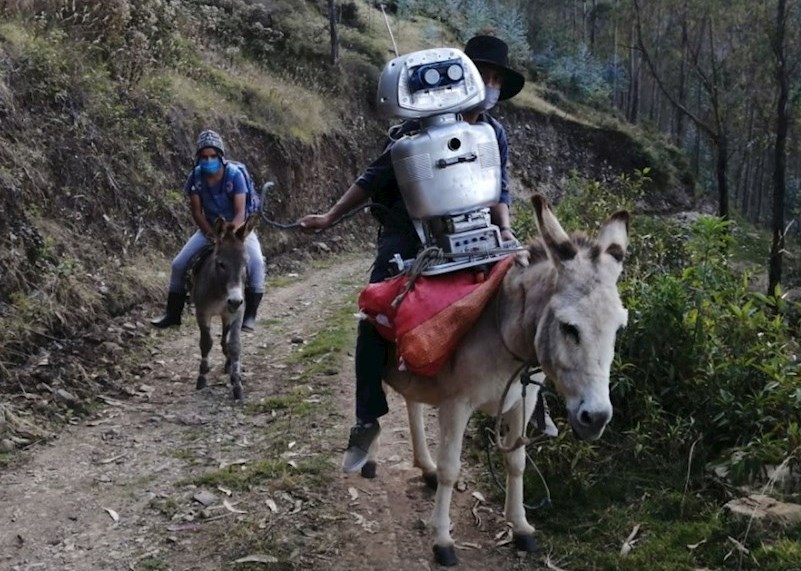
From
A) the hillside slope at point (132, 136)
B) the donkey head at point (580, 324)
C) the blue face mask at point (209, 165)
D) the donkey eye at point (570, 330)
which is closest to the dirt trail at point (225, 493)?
the hillside slope at point (132, 136)

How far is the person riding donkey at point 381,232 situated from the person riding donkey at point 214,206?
10.0ft

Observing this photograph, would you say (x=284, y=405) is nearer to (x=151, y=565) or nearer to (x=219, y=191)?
(x=219, y=191)

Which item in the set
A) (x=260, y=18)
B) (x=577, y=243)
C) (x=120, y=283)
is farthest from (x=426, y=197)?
(x=260, y=18)

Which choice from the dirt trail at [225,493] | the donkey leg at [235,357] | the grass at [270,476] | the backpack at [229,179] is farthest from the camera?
the backpack at [229,179]

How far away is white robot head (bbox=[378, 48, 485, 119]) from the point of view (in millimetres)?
3980

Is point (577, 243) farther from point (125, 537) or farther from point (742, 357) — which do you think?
point (125, 537)

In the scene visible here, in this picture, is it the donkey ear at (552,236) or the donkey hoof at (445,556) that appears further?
the donkey hoof at (445,556)

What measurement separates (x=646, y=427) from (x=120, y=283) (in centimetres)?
637

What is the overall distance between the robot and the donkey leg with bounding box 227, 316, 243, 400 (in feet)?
10.7

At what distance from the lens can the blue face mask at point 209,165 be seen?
289 inches

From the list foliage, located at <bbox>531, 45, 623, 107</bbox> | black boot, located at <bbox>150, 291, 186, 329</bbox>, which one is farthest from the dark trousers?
foliage, located at <bbox>531, 45, 623, 107</bbox>

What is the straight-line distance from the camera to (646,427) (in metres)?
4.86

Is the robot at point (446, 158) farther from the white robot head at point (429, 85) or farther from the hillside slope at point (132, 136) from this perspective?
the hillside slope at point (132, 136)

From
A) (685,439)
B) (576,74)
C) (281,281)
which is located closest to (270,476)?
(685,439)
